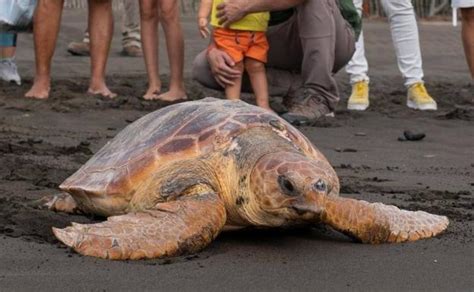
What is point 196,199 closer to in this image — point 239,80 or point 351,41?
point 239,80

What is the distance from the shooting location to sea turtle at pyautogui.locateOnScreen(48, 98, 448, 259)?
2.88 metres

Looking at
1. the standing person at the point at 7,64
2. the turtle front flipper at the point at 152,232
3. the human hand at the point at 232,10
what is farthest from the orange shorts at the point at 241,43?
the turtle front flipper at the point at 152,232

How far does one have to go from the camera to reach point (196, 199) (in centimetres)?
304

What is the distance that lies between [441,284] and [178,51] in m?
4.32

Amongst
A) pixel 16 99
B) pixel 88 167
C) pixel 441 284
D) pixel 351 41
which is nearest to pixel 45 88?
pixel 16 99

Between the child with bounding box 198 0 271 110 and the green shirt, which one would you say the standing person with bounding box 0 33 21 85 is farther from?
the green shirt

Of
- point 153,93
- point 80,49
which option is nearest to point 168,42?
point 153,93

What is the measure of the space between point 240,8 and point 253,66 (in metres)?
0.39

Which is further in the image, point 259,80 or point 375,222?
point 259,80

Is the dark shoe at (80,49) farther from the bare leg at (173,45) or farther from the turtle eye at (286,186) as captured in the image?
the turtle eye at (286,186)

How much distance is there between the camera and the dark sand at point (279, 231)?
2.69 metres

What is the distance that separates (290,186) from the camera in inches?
114

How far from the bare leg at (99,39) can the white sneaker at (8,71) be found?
2.24 ft

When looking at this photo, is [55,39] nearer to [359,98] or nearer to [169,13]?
[169,13]
